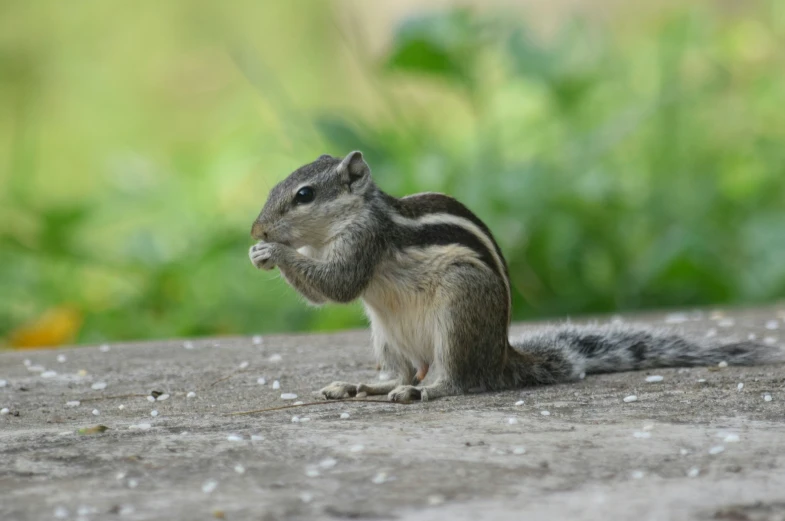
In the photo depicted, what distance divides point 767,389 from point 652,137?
405 centimetres

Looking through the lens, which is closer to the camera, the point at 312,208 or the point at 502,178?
the point at 312,208

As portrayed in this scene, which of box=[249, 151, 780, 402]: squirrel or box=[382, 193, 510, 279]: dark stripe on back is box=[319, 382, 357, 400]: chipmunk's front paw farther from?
box=[382, 193, 510, 279]: dark stripe on back

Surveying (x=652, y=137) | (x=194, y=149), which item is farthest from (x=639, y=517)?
(x=194, y=149)

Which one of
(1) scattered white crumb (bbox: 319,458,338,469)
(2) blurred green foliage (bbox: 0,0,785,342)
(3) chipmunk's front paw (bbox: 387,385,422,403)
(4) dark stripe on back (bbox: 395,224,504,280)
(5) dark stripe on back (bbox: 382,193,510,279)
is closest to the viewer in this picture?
(1) scattered white crumb (bbox: 319,458,338,469)

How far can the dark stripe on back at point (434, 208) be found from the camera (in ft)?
11.7

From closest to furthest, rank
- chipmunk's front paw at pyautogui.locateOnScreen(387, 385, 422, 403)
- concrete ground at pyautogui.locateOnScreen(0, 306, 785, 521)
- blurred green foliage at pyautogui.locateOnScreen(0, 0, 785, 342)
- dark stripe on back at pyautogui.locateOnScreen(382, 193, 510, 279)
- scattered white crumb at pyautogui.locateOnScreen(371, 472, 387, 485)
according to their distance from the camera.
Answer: concrete ground at pyautogui.locateOnScreen(0, 306, 785, 521) → scattered white crumb at pyautogui.locateOnScreen(371, 472, 387, 485) → chipmunk's front paw at pyautogui.locateOnScreen(387, 385, 422, 403) → dark stripe on back at pyautogui.locateOnScreen(382, 193, 510, 279) → blurred green foliage at pyautogui.locateOnScreen(0, 0, 785, 342)

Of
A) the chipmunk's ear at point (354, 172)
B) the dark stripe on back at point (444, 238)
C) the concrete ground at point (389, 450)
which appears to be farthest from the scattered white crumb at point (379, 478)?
the chipmunk's ear at point (354, 172)

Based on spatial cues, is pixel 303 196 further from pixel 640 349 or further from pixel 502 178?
pixel 502 178

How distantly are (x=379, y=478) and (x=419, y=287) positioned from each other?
3.86ft

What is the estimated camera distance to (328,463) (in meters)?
2.46

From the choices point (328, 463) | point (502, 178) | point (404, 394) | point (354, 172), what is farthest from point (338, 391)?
point (502, 178)

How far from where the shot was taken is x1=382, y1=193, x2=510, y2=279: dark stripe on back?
11.7 feet

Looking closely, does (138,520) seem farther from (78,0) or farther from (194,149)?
(78,0)

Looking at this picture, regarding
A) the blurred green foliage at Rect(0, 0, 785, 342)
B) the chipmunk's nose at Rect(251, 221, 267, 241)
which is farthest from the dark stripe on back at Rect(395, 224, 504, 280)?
the blurred green foliage at Rect(0, 0, 785, 342)
